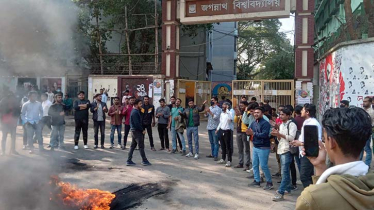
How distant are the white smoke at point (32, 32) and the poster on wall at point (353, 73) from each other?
26.7ft

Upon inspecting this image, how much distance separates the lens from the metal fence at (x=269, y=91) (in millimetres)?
13977

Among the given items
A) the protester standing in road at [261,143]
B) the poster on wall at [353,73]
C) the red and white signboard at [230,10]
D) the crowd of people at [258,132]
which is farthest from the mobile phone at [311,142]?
the red and white signboard at [230,10]

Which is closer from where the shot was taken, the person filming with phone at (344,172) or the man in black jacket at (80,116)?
the person filming with phone at (344,172)

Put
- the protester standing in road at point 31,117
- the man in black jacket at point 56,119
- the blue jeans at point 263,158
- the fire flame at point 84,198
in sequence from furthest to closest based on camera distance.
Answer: the man in black jacket at point 56,119 → the protester standing in road at point 31,117 → the blue jeans at point 263,158 → the fire flame at point 84,198

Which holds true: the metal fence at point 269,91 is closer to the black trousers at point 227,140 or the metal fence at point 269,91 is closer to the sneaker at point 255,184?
the black trousers at point 227,140

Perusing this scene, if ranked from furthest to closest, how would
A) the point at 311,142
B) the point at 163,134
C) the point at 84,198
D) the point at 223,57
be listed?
the point at 223,57
the point at 163,134
the point at 84,198
the point at 311,142

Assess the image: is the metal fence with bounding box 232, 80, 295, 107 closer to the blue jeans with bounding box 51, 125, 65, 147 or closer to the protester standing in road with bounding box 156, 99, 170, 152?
the protester standing in road with bounding box 156, 99, 170, 152

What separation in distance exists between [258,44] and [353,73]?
27315 millimetres

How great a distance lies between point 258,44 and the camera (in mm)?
36219

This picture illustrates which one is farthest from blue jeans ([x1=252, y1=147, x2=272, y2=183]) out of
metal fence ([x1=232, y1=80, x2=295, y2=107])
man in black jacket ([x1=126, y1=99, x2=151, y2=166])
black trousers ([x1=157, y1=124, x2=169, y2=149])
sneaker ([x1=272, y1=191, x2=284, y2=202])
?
metal fence ([x1=232, y1=80, x2=295, y2=107])

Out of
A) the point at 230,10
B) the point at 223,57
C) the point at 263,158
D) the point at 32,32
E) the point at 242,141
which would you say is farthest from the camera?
the point at 223,57

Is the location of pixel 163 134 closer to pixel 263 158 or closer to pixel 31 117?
pixel 31 117

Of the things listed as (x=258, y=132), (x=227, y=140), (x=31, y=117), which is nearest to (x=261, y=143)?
(x=258, y=132)

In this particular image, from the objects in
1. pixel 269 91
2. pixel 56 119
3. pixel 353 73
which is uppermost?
pixel 353 73
